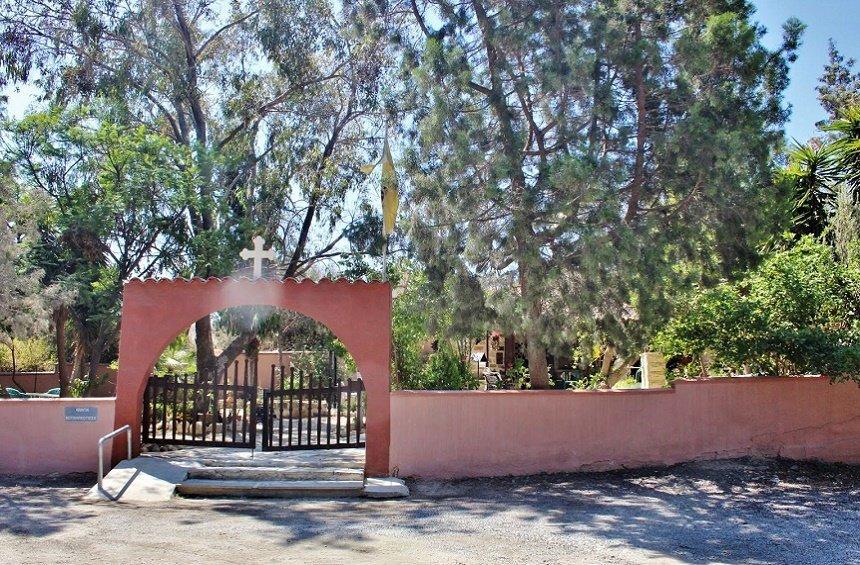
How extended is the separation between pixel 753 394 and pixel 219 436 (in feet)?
32.1

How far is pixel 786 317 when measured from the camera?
1223 cm

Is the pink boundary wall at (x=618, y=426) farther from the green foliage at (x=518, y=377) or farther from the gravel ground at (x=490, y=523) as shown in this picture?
the green foliage at (x=518, y=377)

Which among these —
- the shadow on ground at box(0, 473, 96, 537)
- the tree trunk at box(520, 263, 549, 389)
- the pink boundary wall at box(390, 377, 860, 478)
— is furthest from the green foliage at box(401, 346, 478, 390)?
the shadow on ground at box(0, 473, 96, 537)

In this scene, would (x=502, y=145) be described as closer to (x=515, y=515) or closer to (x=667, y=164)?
(x=667, y=164)

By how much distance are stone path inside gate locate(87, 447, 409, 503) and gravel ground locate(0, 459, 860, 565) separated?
0.35 metres

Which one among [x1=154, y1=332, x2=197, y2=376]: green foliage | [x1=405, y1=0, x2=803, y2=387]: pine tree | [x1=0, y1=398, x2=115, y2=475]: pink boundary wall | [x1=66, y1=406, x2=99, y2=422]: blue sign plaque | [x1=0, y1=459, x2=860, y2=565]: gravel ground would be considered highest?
[x1=405, y1=0, x2=803, y2=387]: pine tree

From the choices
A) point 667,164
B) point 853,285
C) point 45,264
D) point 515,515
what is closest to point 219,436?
point 45,264

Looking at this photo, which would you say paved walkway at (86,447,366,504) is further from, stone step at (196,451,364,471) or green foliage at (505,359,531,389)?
green foliage at (505,359,531,389)

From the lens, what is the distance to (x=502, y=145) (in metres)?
11.8

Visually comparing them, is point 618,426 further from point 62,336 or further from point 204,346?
point 62,336

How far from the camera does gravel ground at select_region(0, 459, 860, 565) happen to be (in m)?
7.42

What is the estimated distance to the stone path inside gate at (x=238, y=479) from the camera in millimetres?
10305

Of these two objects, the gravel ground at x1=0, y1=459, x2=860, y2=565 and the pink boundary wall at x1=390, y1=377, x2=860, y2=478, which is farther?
the pink boundary wall at x1=390, y1=377, x2=860, y2=478

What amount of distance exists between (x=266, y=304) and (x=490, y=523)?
4.96m
